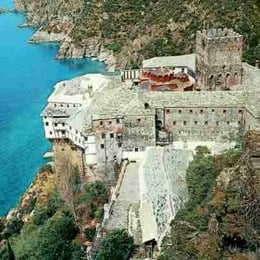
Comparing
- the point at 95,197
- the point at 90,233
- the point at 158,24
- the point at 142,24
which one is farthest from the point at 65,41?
the point at 90,233

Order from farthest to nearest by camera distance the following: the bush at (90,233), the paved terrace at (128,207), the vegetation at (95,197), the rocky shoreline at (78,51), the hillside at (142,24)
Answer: the rocky shoreline at (78,51)
the hillside at (142,24)
the vegetation at (95,197)
the bush at (90,233)
the paved terrace at (128,207)

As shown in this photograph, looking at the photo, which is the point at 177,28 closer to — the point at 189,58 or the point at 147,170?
the point at 189,58

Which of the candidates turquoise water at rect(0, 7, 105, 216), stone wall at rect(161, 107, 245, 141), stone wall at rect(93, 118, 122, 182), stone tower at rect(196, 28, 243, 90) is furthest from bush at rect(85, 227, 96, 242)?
turquoise water at rect(0, 7, 105, 216)

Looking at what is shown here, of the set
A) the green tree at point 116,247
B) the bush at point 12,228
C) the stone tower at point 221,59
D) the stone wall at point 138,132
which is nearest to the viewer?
the green tree at point 116,247

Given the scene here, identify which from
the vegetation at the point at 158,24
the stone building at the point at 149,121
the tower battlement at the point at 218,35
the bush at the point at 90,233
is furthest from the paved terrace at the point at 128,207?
the vegetation at the point at 158,24

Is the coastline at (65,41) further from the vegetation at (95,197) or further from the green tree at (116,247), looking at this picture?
the green tree at (116,247)

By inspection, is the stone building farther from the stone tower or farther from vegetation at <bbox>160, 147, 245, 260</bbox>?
vegetation at <bbox>160, 147, 245, 260</bbox>
